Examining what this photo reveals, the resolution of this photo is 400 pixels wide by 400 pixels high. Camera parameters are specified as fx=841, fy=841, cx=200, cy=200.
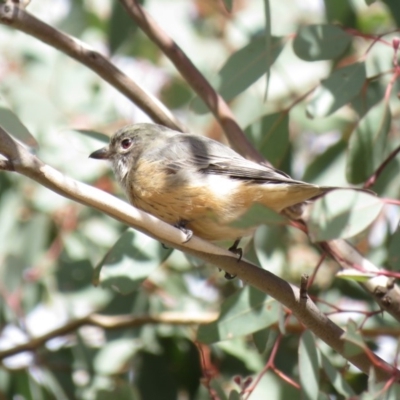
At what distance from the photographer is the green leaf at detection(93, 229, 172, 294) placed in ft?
11.3

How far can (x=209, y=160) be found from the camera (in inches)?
145

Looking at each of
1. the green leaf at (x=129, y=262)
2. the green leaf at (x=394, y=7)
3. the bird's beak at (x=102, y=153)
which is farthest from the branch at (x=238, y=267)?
the green leaf at (x=394, y=7)

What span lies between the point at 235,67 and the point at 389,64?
953 millimetres

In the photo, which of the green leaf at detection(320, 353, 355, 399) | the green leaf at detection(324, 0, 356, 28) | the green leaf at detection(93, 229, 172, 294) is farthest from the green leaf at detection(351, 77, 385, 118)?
the green leaf at detection(320, 353, 355, 399)

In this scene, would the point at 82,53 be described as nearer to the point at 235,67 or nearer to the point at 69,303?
the point at 235,67

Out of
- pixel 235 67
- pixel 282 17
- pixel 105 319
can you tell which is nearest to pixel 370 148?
pixel 235 67

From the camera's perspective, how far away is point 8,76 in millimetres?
5676

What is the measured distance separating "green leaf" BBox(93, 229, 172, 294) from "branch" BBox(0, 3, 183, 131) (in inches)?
22.2

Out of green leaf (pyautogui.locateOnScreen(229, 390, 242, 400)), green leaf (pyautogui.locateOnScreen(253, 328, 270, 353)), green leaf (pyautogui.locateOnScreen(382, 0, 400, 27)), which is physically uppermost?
green leaf (pyautogui.locateOnScreen(382, 0, 400, 27))

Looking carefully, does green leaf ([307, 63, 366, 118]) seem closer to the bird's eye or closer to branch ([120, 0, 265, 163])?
branch ([120, 0, 265, 163])

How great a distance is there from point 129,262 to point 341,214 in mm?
1175

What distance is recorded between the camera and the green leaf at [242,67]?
3.80 metres

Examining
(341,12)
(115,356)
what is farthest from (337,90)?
(115,356)

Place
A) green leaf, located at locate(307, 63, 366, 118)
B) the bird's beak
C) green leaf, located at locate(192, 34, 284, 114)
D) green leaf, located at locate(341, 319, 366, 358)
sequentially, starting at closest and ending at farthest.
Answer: green leaf, located at locate(341, 319, 366, 358)
green leaf, located at locate(307, 63, 366, 118)
green leaf, located at locate(192, 34, 284, 114)
the bird's beak
